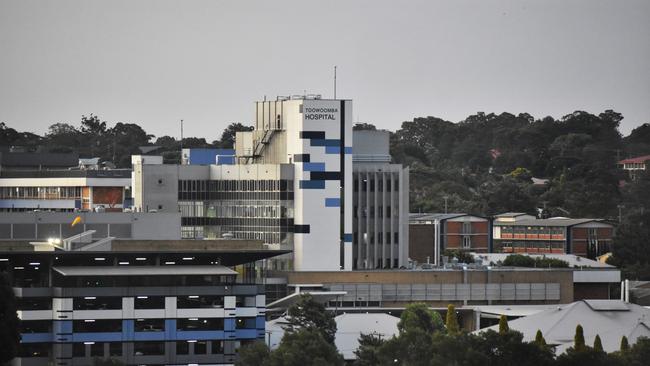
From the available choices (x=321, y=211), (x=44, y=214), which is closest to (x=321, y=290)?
(x=321, y=211)

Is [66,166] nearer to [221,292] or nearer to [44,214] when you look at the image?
[44,214]

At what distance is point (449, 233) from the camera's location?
474 ft

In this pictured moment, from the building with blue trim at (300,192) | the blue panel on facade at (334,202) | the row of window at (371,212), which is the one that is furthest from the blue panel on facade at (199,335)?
the row of window at (371,212)

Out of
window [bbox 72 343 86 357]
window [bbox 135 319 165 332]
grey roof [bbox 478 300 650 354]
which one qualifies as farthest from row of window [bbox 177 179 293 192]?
window [bbox 72 343 86 357]

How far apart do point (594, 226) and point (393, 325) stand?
63458 mm

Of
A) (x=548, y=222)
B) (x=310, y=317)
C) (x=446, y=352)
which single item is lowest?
(x=446, y=352)

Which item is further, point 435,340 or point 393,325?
point 393,325

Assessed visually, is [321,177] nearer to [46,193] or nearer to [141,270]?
[141,270]

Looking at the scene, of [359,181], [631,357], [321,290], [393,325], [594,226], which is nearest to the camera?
[631,357]

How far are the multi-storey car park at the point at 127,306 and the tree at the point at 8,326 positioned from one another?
4928 mm

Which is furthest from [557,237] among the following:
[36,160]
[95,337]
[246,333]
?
A: [95,337]

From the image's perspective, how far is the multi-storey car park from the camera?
83.3 m

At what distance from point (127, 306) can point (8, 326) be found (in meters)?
8.35

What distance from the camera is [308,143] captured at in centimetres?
11219
